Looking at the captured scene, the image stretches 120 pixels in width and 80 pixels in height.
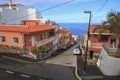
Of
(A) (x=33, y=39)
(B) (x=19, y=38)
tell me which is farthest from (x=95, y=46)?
(B) (x=19, y=38)

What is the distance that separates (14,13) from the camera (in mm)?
54094

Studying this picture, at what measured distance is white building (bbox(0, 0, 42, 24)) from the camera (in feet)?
163

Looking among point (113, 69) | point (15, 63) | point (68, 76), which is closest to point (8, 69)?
point (15, 63)

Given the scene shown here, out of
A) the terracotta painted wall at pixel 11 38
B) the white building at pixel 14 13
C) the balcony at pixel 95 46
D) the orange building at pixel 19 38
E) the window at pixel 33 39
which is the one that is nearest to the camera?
the orange building at pixel 19 38

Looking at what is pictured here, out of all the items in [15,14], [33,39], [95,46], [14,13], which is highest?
[14,13]

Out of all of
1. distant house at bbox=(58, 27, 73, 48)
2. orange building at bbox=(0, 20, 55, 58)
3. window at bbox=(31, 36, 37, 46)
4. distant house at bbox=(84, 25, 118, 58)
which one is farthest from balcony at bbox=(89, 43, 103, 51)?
distant house at bbox=(58, 27, 73, 48)

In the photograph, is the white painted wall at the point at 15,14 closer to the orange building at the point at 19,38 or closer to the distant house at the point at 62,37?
the distant house at the point at 62,37

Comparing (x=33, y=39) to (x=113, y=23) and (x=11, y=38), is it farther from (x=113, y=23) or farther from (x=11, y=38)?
(x=113, y=23)

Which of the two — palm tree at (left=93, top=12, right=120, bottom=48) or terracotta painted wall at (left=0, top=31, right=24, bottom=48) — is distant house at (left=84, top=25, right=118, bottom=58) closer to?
palm tree at (left=93, top=12, right=120, bottom=48)

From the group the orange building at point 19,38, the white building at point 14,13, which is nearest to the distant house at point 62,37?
the white building at point 14,13

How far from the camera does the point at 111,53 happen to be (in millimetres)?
27703

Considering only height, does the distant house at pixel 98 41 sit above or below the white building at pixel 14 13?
below

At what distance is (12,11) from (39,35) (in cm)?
1713

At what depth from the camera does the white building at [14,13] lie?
49.8m
